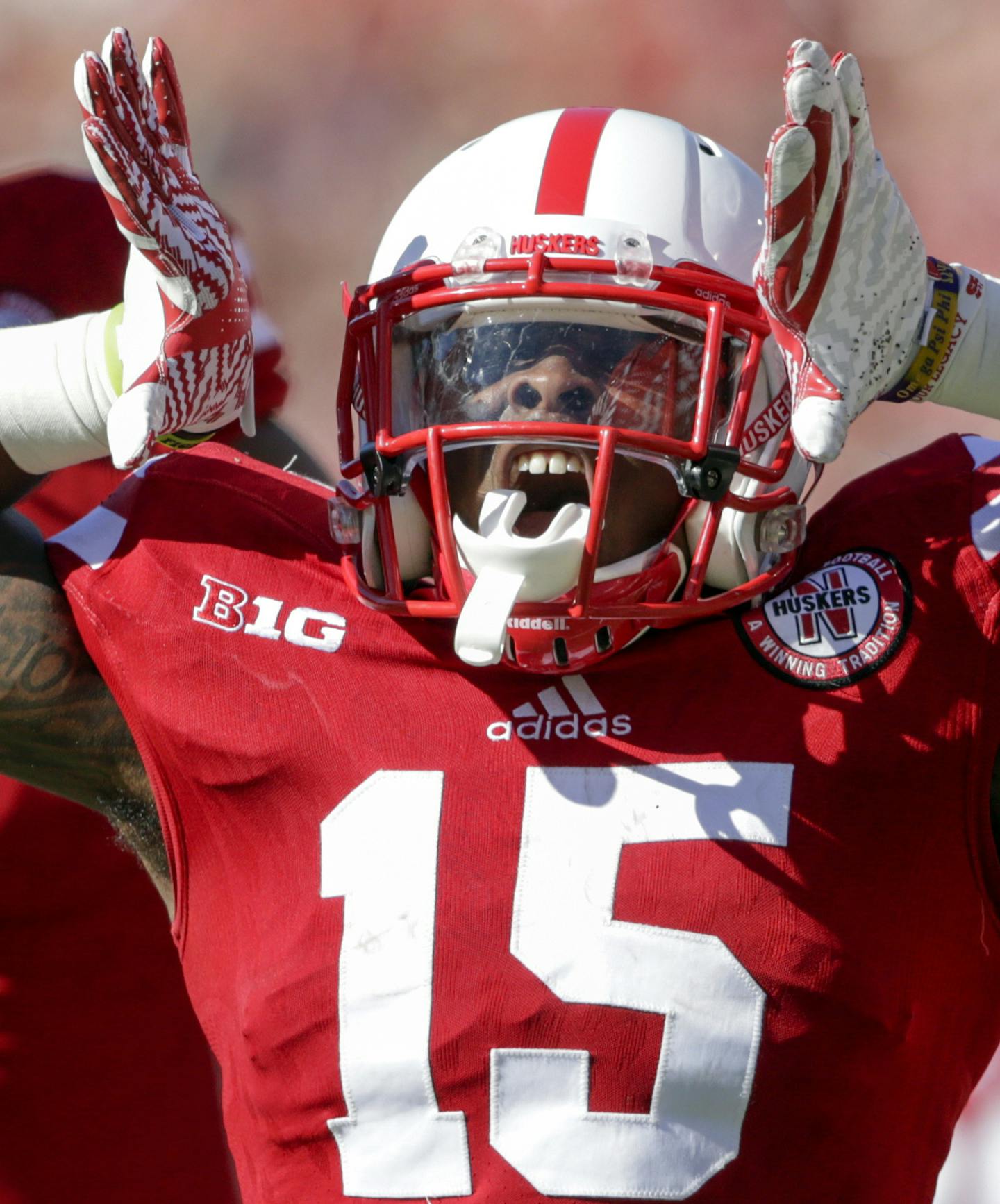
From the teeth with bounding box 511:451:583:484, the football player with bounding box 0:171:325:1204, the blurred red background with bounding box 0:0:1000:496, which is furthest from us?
the blurred red background with bounding box 0:0:1000:496

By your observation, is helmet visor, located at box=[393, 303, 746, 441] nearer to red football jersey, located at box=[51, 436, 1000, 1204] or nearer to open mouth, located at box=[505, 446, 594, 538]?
open mouth, located at box=[505, 446, 594, 538]

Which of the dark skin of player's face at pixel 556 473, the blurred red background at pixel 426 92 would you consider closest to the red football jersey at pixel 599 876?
the dark skin of player's face at pixel 556 473

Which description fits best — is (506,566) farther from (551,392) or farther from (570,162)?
(570,162)

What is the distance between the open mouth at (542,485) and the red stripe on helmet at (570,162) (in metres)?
0.27

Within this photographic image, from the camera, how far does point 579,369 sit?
1.58 meters

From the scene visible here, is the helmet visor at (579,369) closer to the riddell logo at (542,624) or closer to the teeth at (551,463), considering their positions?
the teeth at (551,463)

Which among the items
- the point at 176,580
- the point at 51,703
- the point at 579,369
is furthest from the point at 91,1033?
the point at 579,369

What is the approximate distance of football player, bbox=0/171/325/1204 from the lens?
215 cm

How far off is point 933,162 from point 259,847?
291 centimetres

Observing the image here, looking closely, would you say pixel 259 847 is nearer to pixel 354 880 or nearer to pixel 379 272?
pixel 354 880

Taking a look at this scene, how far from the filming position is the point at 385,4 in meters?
4.38

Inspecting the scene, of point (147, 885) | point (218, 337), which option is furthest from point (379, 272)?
point (147, 885)

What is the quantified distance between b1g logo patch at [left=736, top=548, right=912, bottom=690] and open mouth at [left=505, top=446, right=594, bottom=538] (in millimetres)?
213

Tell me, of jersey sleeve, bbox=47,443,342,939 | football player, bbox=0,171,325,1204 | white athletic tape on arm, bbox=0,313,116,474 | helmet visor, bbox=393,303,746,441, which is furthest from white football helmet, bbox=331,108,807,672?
football player, bbox=0,171,325,1204
